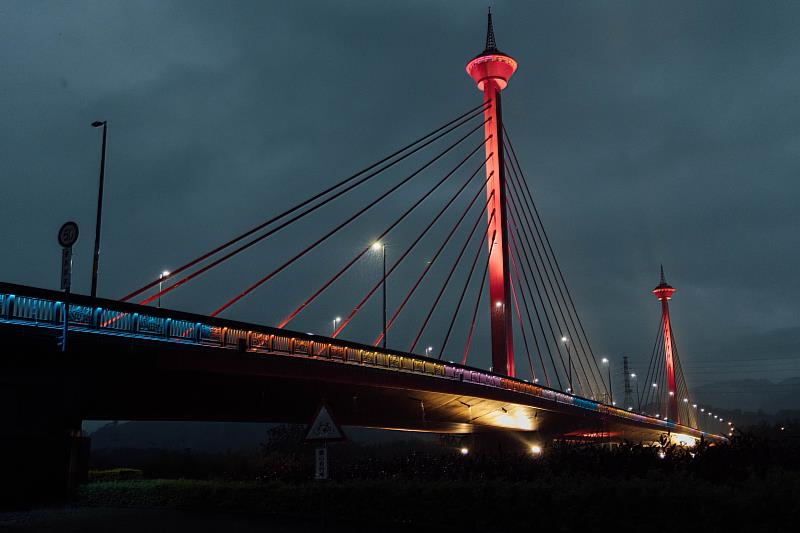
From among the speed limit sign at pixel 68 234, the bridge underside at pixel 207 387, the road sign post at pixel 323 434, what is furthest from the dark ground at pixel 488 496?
the speed limit sign at pixel 68 234

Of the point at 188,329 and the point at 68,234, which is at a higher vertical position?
the point at 68,234

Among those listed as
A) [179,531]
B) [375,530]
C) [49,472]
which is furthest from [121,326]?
[375,530]

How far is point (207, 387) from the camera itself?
31.7 meters

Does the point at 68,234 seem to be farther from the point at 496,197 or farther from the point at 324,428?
the point at 496,197

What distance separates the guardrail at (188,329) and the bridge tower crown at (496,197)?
28.0 feet

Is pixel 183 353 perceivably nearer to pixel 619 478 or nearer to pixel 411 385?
pixel 411 385

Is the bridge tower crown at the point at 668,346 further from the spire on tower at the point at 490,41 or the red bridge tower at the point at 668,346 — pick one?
the spire on tower at the point at 490,41

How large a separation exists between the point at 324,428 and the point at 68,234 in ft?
28.8

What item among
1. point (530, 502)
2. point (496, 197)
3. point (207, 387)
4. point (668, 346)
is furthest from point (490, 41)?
point (668, 346)

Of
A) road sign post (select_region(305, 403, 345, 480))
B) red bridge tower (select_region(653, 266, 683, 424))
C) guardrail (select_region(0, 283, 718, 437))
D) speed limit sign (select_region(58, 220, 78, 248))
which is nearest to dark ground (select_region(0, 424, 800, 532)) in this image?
road sign post (select_region(305, 403, 345, 480))

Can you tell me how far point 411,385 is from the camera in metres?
39.2

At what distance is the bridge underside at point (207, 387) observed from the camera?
79.5 ft

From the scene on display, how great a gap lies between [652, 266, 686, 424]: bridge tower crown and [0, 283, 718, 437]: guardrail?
88.1m

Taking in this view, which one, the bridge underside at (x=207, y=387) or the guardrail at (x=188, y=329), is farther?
the bridge underside at (x=207, y=387)
